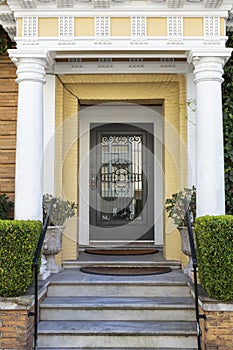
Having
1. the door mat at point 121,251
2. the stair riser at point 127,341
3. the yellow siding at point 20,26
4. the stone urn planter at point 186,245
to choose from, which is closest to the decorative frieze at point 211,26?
the yellow siding at point 20,26

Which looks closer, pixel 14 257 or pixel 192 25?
pixel 14 257

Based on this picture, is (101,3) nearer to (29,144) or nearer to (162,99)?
(29,144)

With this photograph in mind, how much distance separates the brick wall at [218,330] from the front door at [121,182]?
11.2ft

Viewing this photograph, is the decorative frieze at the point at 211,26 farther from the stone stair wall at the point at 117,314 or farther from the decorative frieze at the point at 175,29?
the stone stair wall at the point at 117,314

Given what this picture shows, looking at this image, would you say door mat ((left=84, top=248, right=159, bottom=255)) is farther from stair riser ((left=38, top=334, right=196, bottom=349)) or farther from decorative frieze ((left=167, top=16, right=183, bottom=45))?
decorative frieze ((left=167, top=16, right=183, bottom=45))

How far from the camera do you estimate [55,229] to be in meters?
5.40

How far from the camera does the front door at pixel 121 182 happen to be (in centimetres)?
733

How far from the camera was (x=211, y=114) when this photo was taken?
476 centimetres

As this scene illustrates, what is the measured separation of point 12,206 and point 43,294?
1.56 meters

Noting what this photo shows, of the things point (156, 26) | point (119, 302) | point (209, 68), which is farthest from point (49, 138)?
point (119, 302)

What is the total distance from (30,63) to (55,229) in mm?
1939

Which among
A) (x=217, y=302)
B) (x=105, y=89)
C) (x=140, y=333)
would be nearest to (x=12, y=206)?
(x=105, y=89)

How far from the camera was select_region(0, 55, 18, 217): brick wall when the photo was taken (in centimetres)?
598

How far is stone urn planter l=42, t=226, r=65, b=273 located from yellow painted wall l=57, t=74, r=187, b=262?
0.60m
